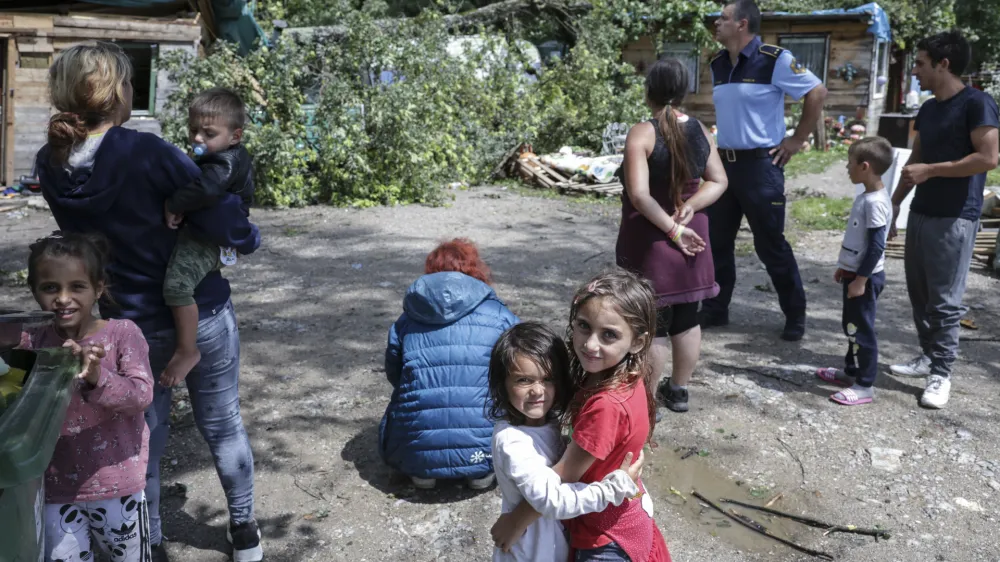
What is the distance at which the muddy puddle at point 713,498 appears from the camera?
357 centimetres

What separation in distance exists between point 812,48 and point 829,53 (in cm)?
41

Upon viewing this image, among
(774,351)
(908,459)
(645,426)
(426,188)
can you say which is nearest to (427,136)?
(426,188)

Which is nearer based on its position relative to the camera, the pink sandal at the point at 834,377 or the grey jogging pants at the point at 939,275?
the grey jogging pants at the point at 939,275

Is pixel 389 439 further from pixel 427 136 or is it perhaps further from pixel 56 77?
pixel 427 136

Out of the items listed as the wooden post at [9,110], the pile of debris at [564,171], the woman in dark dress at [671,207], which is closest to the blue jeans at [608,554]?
the woman in dark dress at [671,207]

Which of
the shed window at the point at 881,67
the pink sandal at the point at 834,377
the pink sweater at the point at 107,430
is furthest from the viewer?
the shed window at the point at 881,67

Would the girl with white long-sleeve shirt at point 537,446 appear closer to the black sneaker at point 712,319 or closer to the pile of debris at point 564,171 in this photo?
the black sneaker at point 712,319

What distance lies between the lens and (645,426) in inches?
90.0

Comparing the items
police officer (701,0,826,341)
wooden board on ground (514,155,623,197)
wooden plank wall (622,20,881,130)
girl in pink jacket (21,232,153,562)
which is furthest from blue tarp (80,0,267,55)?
girl in pink jacket (21,232,153,562)

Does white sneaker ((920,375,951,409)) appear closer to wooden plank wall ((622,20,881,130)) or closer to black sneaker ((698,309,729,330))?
black sneaker ((698,309,729,330))

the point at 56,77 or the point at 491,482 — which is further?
the point at 491,482

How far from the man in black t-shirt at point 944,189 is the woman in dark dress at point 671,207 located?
1266 mm

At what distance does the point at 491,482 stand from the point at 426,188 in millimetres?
7742

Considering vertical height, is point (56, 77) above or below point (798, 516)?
above
